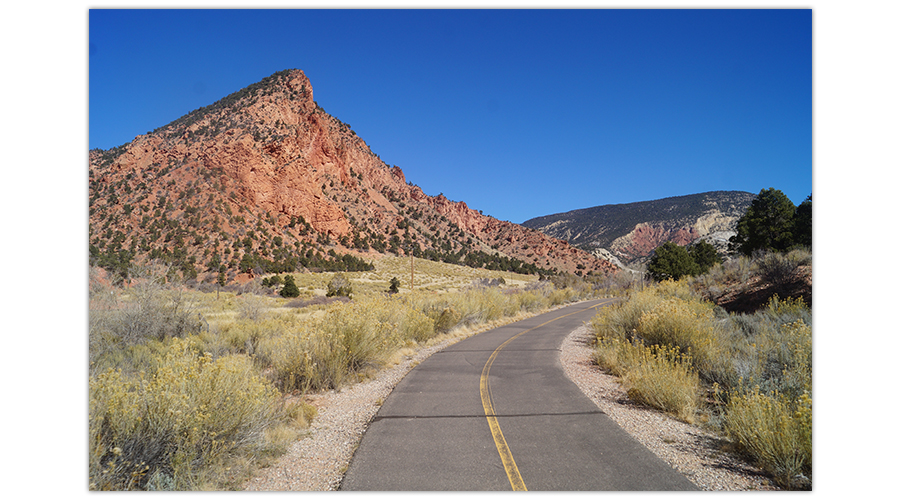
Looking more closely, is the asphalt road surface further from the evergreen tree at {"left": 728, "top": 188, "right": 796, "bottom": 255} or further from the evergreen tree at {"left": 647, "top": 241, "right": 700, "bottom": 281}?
the evergreen tree at {"left": 728, "top": 188, "right": 796, "bottom": 255}

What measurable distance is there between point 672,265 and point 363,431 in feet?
121

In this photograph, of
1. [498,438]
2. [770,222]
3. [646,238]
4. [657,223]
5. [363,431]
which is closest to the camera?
[498,438]

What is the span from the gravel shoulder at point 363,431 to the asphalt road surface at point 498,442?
266 millimetres

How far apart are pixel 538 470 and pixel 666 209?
124 metres

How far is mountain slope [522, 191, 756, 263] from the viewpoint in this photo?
100562 millimetres

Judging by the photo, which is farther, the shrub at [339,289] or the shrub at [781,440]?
the shrub at [339,289]

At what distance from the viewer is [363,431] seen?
6.16 metres

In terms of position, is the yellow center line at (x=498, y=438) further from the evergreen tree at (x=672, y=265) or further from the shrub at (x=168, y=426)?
the evergreen tree at (x=672, y=265)

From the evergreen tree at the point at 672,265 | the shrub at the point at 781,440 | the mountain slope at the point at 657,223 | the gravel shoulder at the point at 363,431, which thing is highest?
the mountain slope at the point at 657,223

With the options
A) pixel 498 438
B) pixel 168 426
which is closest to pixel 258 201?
pixel 168 426

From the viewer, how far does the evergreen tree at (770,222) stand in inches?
1463

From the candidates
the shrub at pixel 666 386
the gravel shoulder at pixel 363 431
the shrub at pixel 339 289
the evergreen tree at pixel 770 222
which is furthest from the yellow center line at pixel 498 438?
the evergreen tree at pixel 770 222

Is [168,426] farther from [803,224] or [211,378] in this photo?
[803,224]
